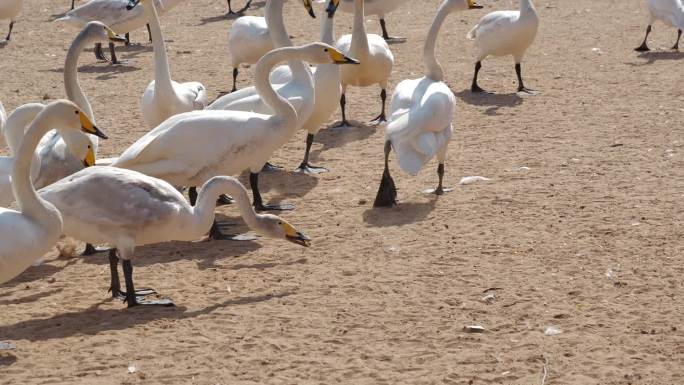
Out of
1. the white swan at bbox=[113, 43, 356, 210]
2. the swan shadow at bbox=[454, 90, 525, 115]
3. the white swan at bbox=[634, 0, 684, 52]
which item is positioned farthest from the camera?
the white swan at bbox=[634, 0, 684, 52]

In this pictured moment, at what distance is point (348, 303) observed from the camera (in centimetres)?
670

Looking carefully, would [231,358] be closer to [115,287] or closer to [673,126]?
[115,287]

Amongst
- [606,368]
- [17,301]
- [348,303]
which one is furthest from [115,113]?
[606,368]

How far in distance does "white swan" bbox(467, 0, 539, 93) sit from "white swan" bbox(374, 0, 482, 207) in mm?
3754

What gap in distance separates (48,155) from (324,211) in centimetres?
211

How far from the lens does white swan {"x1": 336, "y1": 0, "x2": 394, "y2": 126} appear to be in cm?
1139

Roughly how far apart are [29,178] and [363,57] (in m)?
5.61

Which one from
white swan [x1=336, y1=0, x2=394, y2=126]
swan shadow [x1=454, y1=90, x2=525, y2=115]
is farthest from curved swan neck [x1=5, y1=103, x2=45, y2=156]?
swan shadow [x1=454, y1=90, x2=525, y2=115]

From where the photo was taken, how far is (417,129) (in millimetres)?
8641

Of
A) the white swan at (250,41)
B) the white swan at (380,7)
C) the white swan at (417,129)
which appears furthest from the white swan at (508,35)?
the white swan at (417,129)

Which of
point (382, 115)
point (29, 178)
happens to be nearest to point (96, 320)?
point (29, 178)

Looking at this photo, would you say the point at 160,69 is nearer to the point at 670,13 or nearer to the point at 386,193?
the point at 386,193

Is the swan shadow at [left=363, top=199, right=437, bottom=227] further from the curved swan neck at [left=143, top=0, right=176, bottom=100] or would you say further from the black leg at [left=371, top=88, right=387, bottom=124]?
the black leg at [left=371, top=88, right=387, bottom=124]

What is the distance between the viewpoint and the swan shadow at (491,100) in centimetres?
1216
